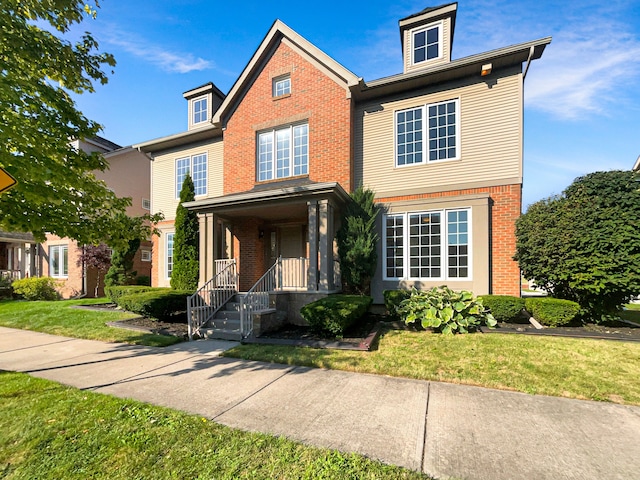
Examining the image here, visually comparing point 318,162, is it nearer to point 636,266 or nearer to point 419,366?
point 419,366

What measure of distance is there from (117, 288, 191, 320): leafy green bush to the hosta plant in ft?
22.3

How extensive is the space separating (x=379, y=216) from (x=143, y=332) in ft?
25.6

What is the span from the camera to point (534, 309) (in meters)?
7.58

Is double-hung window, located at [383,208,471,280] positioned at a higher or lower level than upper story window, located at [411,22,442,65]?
lower

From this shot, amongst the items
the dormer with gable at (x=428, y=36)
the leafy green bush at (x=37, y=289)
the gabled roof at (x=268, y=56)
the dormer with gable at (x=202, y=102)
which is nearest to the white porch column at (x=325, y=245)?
the gabled roof at (x=268, y=56)

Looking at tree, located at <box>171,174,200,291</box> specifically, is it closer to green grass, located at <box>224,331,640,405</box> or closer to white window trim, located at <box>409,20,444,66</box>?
green grass, located at <box>224,331,640,405</box>

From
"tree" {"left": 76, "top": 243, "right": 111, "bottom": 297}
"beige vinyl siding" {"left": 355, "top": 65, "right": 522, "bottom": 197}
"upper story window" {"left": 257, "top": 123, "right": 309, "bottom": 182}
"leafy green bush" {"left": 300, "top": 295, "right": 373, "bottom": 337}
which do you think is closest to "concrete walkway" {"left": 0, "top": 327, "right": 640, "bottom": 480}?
"leafy green bush" {"left": 300, "top": 295, "right": 373, "bottom": 337}

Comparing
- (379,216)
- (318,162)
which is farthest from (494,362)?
(318,162)

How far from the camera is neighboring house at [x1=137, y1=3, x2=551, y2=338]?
8758mm

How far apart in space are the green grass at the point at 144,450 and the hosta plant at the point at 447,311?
4.98 m

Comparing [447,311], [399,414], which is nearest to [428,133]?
[447,311]

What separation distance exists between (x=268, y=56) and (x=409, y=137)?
20.8 feet

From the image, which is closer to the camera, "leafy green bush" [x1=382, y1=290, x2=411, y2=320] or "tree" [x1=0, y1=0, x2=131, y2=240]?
"tree" [x1=0, y1=0, x2=131, y2=240]

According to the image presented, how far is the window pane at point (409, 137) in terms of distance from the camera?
988 centimetres
